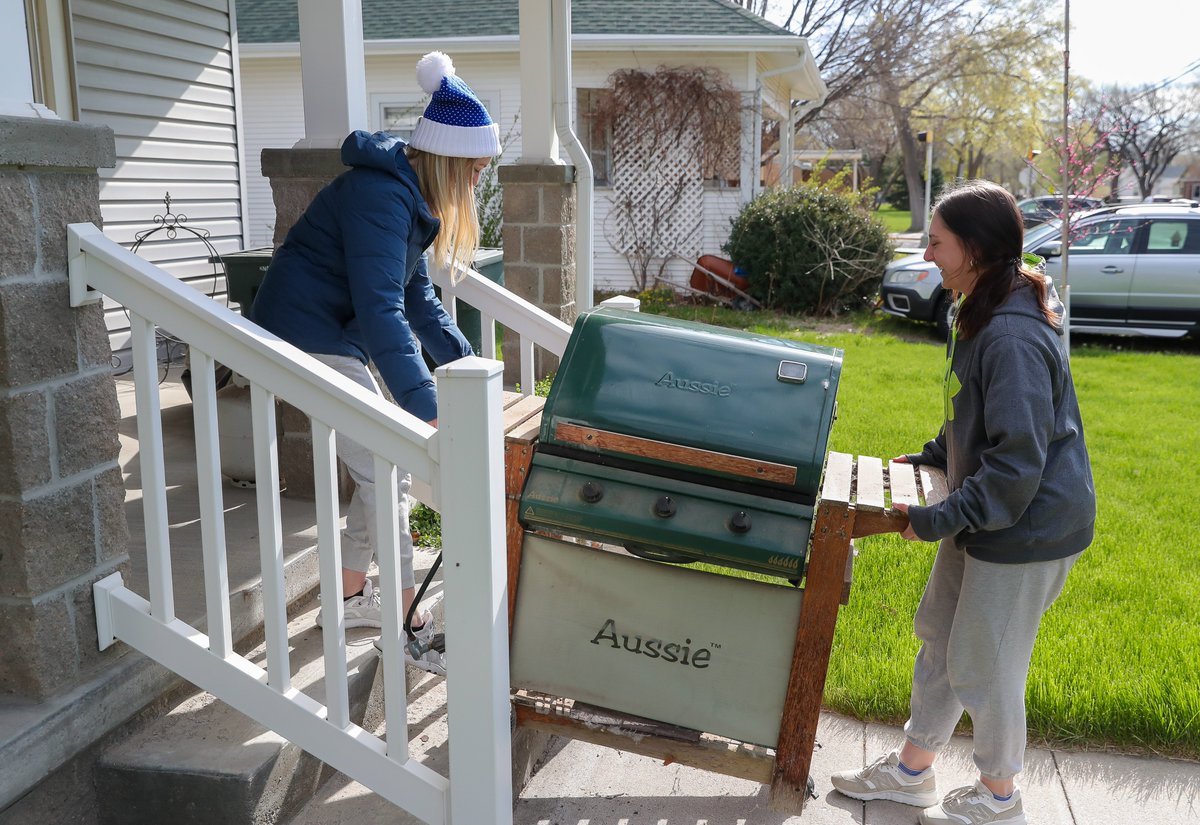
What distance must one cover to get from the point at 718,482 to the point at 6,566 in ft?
4.94

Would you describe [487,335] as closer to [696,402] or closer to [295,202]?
[295,202]

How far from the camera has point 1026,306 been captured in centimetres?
234

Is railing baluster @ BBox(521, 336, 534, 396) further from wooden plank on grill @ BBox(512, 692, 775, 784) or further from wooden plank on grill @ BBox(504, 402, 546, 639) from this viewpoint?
wooden plank on grill @ BBox(512, 692, 775, 784)

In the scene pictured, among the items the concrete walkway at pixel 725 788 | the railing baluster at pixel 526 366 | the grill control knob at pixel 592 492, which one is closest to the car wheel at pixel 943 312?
the railing baluster at pixel 526 366

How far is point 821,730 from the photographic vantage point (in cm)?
322

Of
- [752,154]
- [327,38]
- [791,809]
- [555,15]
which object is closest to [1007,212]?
[791,809]

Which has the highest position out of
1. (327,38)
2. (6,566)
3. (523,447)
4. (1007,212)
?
(327,38)

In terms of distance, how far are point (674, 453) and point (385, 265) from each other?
89 centimetres

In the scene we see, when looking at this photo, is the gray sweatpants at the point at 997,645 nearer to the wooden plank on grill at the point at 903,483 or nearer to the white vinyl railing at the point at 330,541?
the wooden plank on grill at the point at 903,483

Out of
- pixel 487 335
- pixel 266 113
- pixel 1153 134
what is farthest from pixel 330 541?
pixel 1153 134

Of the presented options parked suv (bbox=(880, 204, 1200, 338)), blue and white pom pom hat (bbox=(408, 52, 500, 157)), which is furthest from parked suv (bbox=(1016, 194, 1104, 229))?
blue and white pom pom hat (bbox=(408, 52, 500, 157))

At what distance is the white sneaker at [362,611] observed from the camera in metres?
3.04

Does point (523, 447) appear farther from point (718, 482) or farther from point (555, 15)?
point (555, 15)

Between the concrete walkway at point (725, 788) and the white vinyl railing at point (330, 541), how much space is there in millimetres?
352
